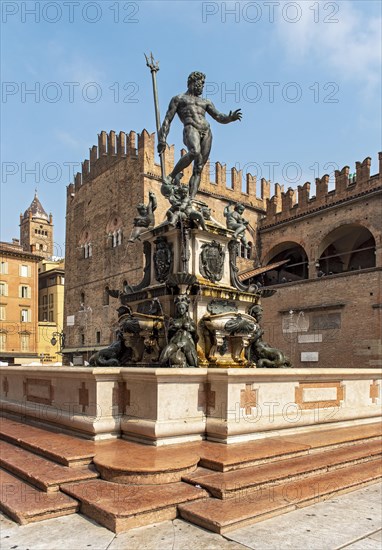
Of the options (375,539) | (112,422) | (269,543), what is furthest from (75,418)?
(375,539)

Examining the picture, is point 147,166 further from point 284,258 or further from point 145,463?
point 145,463

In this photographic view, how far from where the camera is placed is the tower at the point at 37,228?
316ft

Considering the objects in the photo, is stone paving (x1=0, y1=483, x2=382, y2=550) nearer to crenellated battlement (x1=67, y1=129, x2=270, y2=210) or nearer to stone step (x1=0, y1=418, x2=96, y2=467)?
stone step (x1=0, y1=418, x2=96, y2=467)

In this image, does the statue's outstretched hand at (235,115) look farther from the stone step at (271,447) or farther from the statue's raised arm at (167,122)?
the stone step at (271,447)

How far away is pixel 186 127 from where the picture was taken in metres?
9.20

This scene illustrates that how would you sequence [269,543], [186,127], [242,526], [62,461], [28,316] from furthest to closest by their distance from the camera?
[28,316], [186,127], [62,461], [242,526], [269,543]

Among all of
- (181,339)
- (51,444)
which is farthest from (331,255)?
(51,444)

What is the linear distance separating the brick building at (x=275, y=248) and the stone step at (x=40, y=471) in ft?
74.0

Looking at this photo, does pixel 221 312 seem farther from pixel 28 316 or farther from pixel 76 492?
pixel 28 316

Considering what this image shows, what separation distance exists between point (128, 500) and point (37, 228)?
98.6 m

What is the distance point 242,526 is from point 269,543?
307mm

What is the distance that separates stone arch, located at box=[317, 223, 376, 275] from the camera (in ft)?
107

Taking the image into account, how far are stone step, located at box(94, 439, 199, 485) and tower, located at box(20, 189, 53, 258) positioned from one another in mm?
93687

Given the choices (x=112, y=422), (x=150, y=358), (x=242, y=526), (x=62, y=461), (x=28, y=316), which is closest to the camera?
(x=242, y=526)
